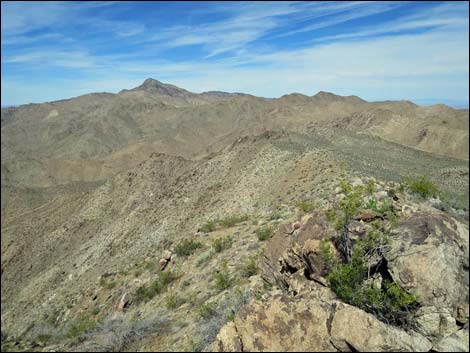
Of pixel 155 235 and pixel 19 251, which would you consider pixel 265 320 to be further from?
pixel 19 251

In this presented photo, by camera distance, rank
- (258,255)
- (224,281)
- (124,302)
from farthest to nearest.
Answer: (124,302) < (258,255) < (224,281)

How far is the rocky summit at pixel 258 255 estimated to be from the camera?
6.30 metres

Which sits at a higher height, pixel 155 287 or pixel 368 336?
pixel 368 336

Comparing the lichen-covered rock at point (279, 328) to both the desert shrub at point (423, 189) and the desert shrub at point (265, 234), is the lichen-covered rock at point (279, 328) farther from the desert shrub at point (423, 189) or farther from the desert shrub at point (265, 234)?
the desert shrub at point (265, 234)

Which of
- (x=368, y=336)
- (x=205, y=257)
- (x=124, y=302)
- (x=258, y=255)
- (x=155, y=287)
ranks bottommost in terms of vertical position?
(x=124, y=302)

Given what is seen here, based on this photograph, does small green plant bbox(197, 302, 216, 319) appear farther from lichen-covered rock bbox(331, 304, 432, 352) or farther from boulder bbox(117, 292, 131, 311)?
boulder bbox(117, 292, 131, 311)

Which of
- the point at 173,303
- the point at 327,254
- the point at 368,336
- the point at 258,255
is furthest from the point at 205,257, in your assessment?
the point at 368,336

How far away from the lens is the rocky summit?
630 centimetres

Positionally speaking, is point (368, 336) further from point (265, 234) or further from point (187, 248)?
point (187, 248)

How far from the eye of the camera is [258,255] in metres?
13.7

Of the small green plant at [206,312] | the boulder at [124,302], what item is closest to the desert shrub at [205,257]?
the boulder at [124,302]

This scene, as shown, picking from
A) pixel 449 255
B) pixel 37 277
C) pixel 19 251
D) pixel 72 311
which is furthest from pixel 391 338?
pixel 19 251

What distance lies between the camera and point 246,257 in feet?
48.1

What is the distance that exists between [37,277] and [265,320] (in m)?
36.0
